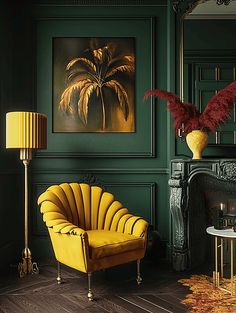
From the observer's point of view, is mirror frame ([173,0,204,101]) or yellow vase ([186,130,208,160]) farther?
mirror frame ([173,0,204,101])

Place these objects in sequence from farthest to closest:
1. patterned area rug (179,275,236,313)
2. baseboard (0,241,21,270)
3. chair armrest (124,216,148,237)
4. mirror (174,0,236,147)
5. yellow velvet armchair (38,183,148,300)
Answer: mirror (174,0,236,147)
baseboard (0,241,21,270)
chair armrest (124,216,148,237)
yellow velvet armchair (38,183,148,300)
patterned area rug (179,275,236,313)

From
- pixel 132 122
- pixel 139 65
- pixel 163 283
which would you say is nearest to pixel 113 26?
pixel 139 65

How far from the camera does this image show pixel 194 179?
2.50 m

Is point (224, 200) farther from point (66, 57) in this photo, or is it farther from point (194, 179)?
point (66, 57)

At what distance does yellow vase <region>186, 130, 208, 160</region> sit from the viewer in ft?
8.16

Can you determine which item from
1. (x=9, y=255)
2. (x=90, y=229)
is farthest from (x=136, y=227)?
(x=9, y=255)

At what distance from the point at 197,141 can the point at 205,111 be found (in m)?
0.23

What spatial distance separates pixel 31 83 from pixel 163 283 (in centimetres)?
184

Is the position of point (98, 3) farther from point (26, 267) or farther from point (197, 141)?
point (26, 267)

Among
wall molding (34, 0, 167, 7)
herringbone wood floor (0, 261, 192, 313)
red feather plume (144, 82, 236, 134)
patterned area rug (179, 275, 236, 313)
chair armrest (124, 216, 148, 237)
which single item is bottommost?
herringbone wood floor (0, 261, 192, 313)

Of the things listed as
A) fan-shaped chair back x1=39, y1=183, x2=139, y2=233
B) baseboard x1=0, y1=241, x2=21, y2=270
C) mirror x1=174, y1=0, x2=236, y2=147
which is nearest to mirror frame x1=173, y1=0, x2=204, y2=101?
mirror x1=174, y1=0, x2=236, y2=147

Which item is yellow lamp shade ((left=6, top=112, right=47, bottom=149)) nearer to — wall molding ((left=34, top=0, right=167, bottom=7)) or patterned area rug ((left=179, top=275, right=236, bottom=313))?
wall molding ((left=34, top=0, right=167, bottom=7))

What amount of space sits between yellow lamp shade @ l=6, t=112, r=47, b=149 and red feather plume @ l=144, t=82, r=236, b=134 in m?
0.86

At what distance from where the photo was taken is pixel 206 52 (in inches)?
108
